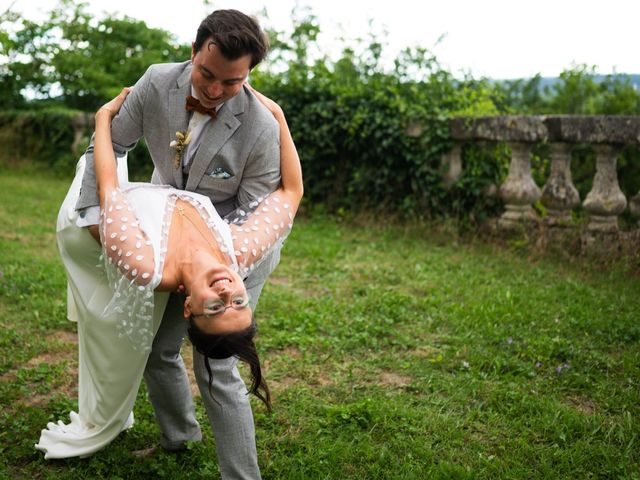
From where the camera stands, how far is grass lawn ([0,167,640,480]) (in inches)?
130

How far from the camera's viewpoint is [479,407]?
149 inches

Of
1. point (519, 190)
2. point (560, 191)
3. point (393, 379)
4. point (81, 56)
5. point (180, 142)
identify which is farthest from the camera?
point (81, 56)

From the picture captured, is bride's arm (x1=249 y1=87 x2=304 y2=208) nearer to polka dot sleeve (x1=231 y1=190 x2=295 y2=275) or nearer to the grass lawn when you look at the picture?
polka dot sleeve (x1=231 y1=190 x2=295 y2=275)

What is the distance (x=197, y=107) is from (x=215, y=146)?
17cm

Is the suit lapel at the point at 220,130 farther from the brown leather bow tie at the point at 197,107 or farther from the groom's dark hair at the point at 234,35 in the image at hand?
the groom's dark hair at the point at 234,35

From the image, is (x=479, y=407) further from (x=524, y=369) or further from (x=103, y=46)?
(x=103, y=46)

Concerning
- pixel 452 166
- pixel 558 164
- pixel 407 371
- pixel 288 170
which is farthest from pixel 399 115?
pixel 288 170

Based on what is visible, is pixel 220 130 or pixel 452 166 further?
pixel 452 166

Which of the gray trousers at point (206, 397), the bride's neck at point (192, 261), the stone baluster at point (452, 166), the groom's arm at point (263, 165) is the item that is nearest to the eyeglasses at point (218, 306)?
the bride's neck at point (192, 261)

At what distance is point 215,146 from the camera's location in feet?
9.45

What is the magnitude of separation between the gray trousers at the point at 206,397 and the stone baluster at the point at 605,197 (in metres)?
4.30

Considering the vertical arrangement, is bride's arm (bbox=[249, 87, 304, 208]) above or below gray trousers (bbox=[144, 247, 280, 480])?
above

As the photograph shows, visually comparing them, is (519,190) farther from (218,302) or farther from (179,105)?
(218,302)

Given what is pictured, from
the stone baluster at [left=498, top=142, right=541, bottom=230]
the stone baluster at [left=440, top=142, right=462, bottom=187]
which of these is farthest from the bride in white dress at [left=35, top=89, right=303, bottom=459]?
the stone baluster at [left=440, top=142, right=462, bottom=187]
